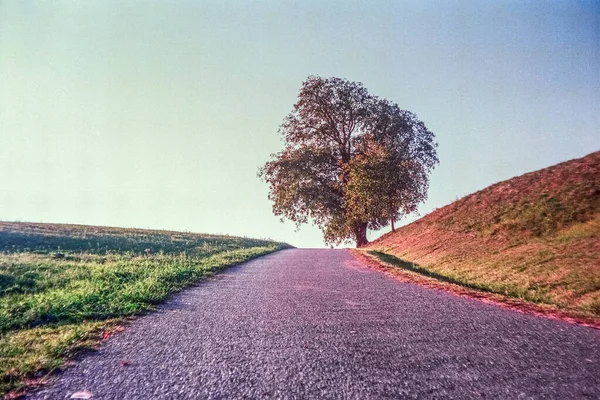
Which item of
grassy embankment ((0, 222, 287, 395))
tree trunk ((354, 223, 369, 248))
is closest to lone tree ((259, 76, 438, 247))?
tree trunk ((354, 223, 369, 248))

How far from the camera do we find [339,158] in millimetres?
34562

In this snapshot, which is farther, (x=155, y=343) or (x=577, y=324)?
(x=577, y=324)

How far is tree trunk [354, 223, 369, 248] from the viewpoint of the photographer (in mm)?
33719

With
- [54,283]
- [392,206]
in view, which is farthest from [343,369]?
[392,206]

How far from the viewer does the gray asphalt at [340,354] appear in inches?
159

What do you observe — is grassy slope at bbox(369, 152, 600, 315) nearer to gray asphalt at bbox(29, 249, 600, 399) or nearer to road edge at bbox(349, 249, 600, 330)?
road edge at bbox(349, 249, 600, 330)

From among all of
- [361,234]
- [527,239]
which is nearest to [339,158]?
[361,234]

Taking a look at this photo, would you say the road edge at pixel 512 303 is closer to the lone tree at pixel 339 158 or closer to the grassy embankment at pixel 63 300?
the grassy embankment at pixel 63 300

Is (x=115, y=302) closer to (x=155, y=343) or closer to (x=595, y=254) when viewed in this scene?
(x=155, y=343)

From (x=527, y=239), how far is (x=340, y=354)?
12017mm

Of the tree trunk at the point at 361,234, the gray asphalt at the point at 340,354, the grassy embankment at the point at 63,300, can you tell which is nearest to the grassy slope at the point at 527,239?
the gray asphalt at the point at 340,354

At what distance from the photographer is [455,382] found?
4.16m

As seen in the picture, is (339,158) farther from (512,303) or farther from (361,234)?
(512,303)

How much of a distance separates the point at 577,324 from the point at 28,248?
863 inches
